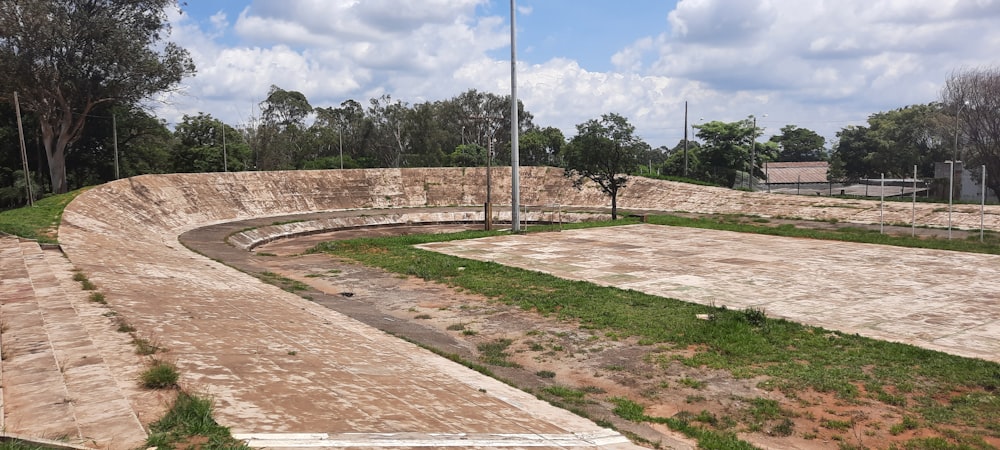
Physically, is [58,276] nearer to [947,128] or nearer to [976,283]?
[976,283]

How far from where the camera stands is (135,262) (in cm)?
1535

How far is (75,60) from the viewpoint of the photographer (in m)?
32.5

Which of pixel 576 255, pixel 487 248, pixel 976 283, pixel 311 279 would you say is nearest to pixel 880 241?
pixel 976 283

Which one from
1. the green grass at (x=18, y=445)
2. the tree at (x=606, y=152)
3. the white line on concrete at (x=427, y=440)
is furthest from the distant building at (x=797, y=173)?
the green grass at (x=18, y=445)

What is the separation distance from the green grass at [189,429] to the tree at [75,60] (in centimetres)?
3281

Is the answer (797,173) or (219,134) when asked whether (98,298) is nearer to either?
(219,134)

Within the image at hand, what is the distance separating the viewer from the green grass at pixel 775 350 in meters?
8.33

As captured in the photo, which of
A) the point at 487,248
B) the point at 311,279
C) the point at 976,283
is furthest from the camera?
the point at 487,248

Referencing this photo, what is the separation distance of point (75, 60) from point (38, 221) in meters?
16.9

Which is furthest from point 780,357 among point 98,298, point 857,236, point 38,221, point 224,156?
point 224,156

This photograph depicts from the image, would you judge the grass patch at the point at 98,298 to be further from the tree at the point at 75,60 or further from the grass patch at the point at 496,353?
the tree at the point at 75,60

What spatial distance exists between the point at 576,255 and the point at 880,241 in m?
11.6

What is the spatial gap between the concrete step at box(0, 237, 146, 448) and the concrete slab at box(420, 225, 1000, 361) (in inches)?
430

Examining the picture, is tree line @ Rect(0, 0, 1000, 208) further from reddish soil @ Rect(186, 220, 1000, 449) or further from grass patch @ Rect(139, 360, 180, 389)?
grass patch @ Rect(139, 360, 180, 389)
